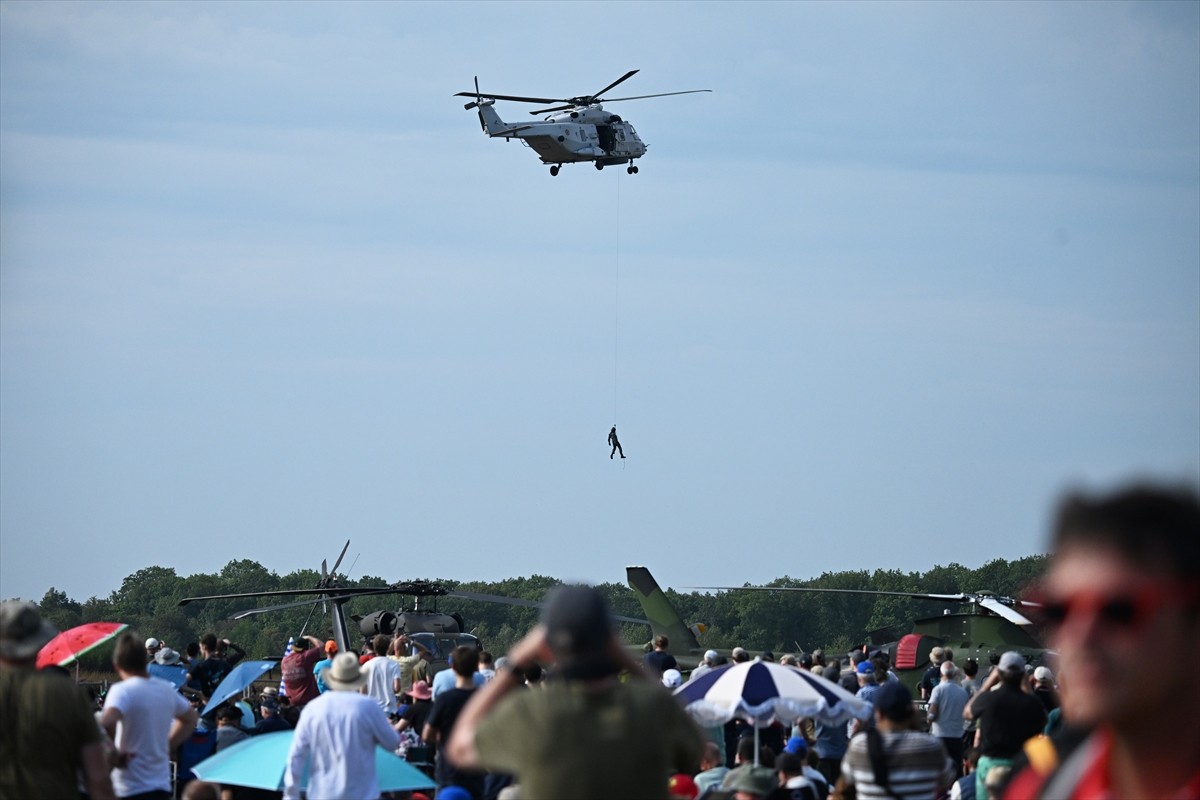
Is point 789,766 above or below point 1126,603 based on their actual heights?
below

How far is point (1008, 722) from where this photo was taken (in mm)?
9883

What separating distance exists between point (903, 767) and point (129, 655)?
3.73 metres

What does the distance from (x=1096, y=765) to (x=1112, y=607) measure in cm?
31

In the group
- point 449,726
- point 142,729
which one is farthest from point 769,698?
point 142,729

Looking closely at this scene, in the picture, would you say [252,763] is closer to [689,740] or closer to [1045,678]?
[689,740]

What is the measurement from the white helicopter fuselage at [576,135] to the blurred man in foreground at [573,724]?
2592cm

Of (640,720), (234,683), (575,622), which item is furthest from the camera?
(234,683)

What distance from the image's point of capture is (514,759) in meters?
3.86

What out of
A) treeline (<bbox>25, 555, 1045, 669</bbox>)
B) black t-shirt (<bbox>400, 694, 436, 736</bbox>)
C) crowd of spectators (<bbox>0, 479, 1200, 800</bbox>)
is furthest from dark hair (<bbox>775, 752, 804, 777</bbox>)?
treeline (<bbox>25, 555, 1045, 669</bbox>)

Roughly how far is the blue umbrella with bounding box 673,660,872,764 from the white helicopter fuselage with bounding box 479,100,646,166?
20.1 metres

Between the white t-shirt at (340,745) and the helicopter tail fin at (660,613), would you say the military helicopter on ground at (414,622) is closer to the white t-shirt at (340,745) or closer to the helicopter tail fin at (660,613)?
the helicopter tail fin at (660,613)

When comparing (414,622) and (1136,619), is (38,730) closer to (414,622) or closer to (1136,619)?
(1136,619)

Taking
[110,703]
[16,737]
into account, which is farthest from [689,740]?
[110,703]

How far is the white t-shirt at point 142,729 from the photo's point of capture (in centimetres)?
716
